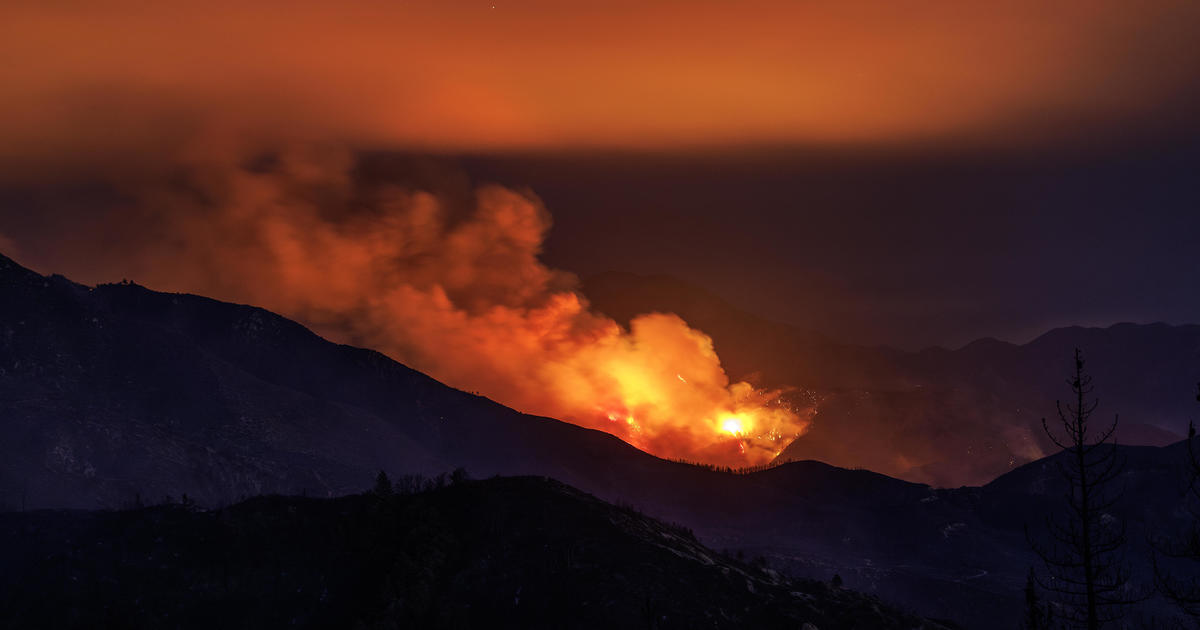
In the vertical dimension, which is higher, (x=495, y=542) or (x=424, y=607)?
(x=495, y=542)

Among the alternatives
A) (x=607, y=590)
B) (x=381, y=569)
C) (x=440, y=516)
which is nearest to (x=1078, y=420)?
(x=607, y=590)

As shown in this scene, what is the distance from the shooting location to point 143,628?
527ft

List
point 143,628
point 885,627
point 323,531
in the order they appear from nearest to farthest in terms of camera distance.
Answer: point 143,628 → point 885,627 → point 323,531

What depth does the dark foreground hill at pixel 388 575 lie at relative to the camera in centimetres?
16375

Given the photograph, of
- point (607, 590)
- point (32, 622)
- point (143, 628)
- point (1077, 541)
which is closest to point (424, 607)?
point (607, 590)

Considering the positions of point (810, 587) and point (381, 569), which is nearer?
point (381, 569)

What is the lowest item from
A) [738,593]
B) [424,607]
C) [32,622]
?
[32,622]

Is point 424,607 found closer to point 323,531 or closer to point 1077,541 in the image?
point 323,531

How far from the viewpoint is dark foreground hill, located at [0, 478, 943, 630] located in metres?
164

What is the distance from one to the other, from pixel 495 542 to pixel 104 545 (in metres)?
61.9

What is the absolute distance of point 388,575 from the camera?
6722 inches

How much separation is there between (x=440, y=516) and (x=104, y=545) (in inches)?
2072

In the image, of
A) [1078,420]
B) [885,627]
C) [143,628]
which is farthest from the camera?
[885,627]

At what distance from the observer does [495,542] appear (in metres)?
184
